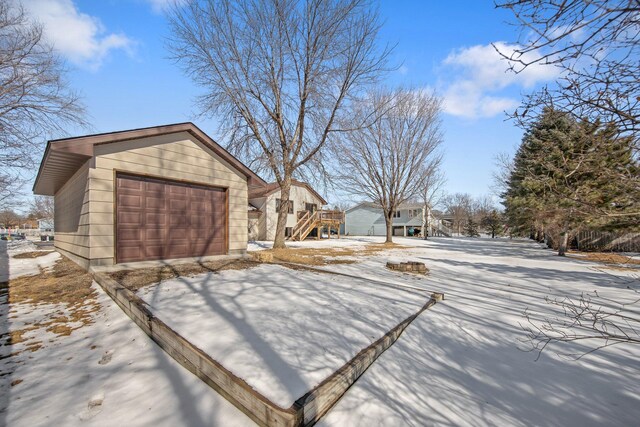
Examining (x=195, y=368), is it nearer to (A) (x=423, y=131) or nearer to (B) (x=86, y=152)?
(B) (x=86, y=152)

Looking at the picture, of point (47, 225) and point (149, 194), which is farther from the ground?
point (149, 194)

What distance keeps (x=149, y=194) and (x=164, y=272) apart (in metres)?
2.42

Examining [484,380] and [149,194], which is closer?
[484,380]

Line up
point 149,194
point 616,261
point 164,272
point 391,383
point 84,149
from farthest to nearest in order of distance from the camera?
point 616,261 < point 149,194 < point 164,272 < point 84,149 < point 391,383

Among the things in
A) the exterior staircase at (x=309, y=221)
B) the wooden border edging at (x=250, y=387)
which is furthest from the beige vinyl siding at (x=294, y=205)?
the wooden border edging at (x=250, y=387)

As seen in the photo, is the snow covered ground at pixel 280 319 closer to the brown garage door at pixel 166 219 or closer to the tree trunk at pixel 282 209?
the brown garage door at pixel 166 219

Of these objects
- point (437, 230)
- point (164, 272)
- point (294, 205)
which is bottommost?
point (164, 272)

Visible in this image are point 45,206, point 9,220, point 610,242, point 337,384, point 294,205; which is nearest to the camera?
point 337,384

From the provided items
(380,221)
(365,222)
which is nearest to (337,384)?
(380,221)

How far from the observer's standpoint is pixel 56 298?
4.95 meters

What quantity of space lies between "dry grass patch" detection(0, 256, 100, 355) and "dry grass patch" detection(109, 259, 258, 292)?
554 millimetres

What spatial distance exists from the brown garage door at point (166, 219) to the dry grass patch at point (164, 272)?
716 millimetres

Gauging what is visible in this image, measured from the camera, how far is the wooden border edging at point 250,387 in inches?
80.2

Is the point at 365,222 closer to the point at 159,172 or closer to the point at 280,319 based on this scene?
the point at 159,172
